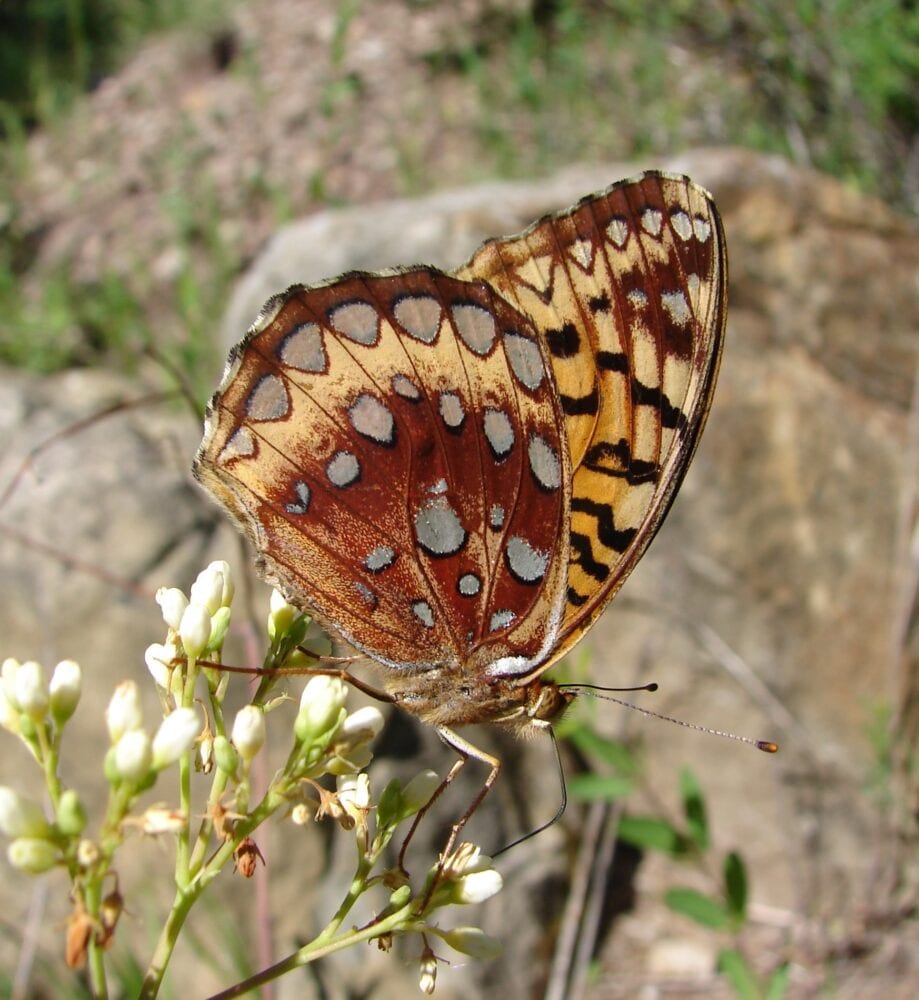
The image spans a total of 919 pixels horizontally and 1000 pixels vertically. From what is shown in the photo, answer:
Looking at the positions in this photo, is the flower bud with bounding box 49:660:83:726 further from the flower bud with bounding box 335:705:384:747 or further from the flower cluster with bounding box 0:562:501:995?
the flower bud with bounding box 335:705:384:747

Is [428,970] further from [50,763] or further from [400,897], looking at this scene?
[50,763]

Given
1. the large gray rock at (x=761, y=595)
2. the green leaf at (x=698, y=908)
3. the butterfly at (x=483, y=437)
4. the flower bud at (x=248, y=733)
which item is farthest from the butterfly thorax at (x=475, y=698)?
the large gray rock at (x=761, y=595)

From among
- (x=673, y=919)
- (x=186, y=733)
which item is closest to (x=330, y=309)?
(x=186, y=733)

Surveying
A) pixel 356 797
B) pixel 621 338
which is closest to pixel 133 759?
pixel 356 797

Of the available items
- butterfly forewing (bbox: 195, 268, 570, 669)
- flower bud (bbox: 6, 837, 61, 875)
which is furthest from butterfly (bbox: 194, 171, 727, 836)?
→ flower bud (bbox: 6, 837, 61, 875)

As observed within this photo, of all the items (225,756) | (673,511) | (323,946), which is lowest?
(673,511)

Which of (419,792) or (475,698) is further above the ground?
(475,698)

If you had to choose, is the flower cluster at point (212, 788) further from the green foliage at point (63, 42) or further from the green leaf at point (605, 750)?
the green foliage at point (63, 42)
